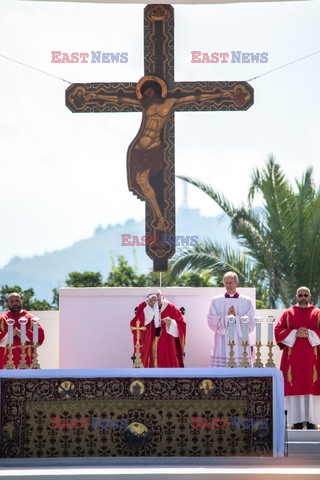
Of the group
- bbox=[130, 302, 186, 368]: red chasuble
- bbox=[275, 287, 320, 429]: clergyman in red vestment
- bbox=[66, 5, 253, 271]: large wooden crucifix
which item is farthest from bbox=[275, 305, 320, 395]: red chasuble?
bbox=[66, 5, 253, 271]: large wooden crucifix

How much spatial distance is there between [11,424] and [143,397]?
48.4 inches

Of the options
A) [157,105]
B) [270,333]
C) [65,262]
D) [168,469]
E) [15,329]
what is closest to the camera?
[168,469]

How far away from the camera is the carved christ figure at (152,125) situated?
1580 cm

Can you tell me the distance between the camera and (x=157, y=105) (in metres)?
15.9

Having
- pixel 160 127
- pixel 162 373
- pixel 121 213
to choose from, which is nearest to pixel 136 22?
pixel 121 213

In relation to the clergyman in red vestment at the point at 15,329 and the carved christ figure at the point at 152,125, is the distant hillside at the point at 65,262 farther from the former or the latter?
the clergyman in red vestment at the point at 15,329

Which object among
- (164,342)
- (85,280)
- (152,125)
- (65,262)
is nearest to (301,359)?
(164,342)

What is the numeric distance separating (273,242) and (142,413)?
9.18 metres

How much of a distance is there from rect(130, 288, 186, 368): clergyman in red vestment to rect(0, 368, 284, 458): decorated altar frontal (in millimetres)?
2595

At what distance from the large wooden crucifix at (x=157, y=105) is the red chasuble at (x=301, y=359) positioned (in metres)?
1.73

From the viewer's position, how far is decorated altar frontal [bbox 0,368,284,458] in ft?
41.5

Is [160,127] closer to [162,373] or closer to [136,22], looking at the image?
[162,373]

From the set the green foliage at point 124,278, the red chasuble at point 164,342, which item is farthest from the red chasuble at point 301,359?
the green foliage at point 124,278

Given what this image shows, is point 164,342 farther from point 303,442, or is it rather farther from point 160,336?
point 303,442
